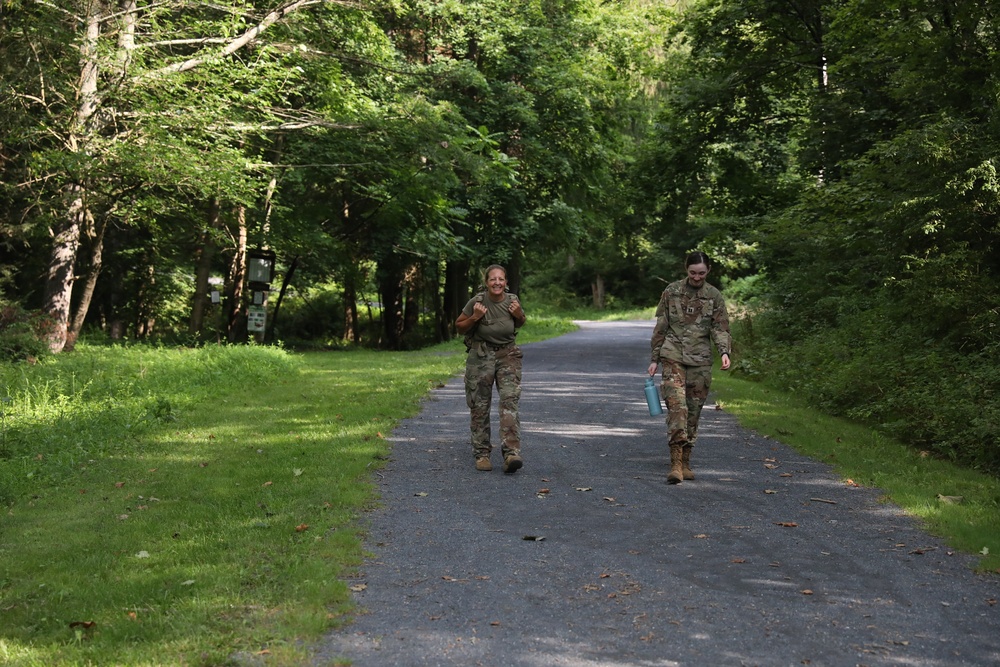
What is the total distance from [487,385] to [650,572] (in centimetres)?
390

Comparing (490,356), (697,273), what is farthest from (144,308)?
(697,273)

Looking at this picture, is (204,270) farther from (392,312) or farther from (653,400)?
(653,400)

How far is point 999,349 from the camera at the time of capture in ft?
36.3

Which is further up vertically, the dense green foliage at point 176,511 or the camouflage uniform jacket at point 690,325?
the camouflage uniform jacket at point 690,325

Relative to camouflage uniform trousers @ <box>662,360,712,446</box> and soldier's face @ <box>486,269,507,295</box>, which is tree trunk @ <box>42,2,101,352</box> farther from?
camouflage uniform trousers @ <box>662,360,712,446</box>

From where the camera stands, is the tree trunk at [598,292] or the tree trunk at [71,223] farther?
the tree trunk at [598,292]

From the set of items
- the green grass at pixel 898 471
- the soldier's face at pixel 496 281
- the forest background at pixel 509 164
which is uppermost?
the forest background at pixel 509 164

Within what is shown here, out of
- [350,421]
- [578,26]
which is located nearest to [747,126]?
[578,26]

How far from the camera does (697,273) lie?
9.20 meters

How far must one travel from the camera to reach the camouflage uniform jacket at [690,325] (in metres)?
9.26

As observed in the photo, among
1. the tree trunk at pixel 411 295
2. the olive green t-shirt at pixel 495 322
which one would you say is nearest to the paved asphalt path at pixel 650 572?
the olive green t-shirt at pixel 495 322

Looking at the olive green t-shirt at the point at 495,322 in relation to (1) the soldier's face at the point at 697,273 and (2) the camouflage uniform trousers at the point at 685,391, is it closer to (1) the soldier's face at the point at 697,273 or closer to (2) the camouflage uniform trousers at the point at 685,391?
(2) the camouflage uniform trousers at the point at 685,391

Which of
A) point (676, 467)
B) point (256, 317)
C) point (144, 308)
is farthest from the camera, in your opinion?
point (144, 308)

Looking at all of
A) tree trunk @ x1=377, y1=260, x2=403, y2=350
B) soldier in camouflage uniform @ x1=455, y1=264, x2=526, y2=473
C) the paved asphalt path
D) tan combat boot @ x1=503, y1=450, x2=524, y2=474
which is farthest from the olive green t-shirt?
tree trunk @ x1=377, y1=260, x2=403, y2=350
